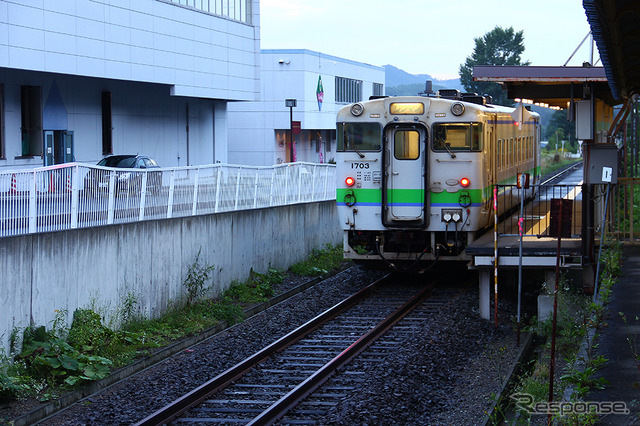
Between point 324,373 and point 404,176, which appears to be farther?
point 404,176

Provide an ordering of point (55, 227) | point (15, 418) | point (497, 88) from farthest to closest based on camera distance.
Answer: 1. point (497, 88)
2. point (55, 227)
3. point (15, 418)

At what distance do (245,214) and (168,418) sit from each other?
8884 millimetres

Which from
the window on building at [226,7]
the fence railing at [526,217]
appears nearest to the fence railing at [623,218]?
the fence railing at [526,217]

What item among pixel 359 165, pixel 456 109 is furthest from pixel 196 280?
pixel 456 109

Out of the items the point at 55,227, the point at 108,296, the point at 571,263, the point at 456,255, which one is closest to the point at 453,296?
the point at 456,255

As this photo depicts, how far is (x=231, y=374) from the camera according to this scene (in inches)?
423

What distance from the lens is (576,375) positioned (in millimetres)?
9070

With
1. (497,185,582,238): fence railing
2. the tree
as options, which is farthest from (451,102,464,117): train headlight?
the tree

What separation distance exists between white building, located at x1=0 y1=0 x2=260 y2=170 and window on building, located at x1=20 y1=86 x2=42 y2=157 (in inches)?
1.5

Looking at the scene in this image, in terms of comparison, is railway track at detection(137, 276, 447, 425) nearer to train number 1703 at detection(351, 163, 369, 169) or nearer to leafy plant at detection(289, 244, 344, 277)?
train number 1703 at detection(351, 163, 369, 169)

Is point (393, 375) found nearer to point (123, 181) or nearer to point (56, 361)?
point (56, 361)

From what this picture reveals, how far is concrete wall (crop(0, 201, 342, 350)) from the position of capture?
10.8m

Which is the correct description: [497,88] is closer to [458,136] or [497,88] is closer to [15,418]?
[458,136]

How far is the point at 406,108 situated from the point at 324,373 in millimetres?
7120
